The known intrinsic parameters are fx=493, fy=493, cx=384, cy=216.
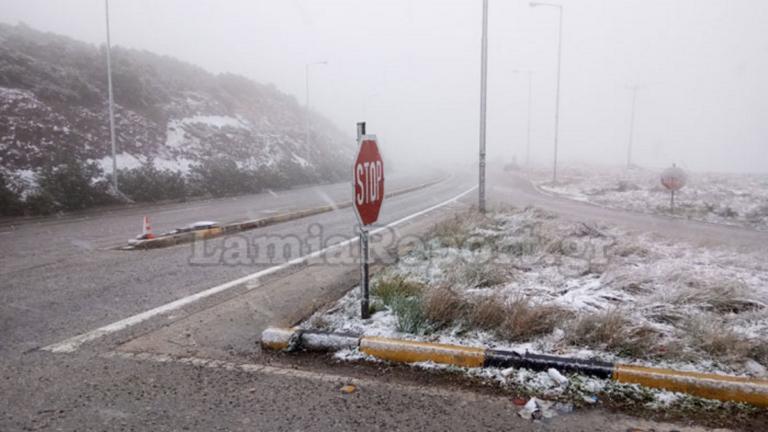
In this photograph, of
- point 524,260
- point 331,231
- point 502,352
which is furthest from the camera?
point 331,231

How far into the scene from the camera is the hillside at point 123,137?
1658 centimetres

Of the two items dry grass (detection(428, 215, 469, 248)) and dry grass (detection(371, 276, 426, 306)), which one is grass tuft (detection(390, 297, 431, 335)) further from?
dry grass (detection(428, 215, 469, 248))

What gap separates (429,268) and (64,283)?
4.68 m

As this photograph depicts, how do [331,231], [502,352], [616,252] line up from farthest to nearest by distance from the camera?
[331,231] → [616,252] → [502,352]

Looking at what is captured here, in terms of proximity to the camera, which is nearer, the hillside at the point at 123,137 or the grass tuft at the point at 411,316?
the grass tuft at the point at 411,316

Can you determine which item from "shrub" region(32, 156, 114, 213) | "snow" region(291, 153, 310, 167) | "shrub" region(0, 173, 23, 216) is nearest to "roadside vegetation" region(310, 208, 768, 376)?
"shrub" region(0, 173, 23, 216)

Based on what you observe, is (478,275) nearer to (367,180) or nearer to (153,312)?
(367,180)

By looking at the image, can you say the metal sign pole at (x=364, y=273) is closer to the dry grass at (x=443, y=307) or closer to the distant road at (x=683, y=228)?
the dry grass at (x=443, y=307)

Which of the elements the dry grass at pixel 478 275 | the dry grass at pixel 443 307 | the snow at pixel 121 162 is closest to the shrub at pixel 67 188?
the snow at pixel 121 162

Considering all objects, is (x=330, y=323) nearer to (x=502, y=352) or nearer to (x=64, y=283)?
(x=502, y=352)

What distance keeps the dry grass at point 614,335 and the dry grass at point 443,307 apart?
38.9 inches

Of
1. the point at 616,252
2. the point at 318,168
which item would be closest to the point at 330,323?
the point at 616,252

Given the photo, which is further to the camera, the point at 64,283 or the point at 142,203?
the point at 142,203

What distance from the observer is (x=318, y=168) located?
33.5 metres
